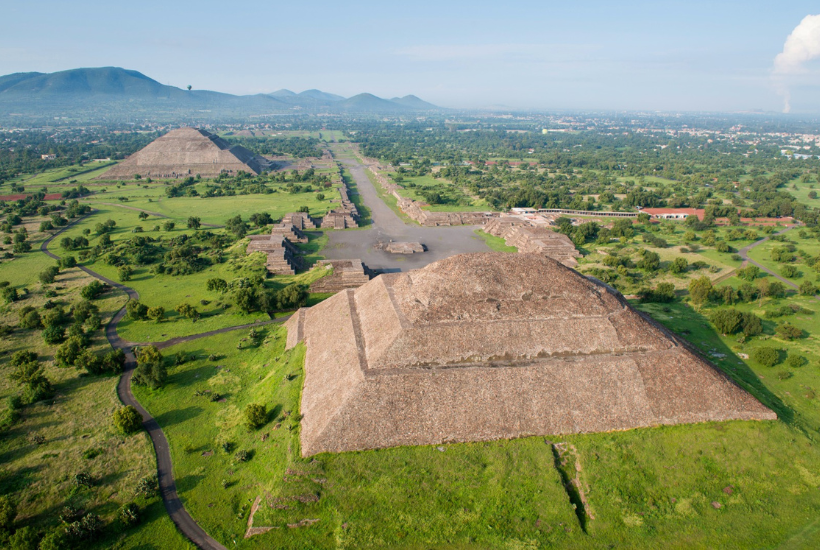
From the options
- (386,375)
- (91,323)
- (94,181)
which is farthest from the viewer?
(94,181)

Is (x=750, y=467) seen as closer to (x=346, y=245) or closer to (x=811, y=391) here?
(x=811, y=391)

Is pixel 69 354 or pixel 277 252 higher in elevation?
pixel 277 252

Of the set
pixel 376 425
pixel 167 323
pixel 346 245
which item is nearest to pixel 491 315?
pixel 376 425

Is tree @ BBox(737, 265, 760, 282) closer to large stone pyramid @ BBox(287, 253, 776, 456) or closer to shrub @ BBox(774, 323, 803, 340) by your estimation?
shrub @ BBox(774, 323, 803, 340)

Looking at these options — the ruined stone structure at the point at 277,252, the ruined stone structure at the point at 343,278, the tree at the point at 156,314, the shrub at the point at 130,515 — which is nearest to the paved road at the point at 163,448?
the shrub at the point at 130,515

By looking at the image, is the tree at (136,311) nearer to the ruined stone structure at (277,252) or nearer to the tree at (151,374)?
the tree at (151,374)

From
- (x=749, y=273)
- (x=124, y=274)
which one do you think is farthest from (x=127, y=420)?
(x=749, y=273)

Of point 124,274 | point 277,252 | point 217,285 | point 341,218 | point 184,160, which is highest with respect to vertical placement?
point 184,160

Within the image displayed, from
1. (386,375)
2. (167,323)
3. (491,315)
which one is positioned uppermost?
(491,315)

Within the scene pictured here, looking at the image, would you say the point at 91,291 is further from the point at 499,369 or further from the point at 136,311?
the point at 499,369
